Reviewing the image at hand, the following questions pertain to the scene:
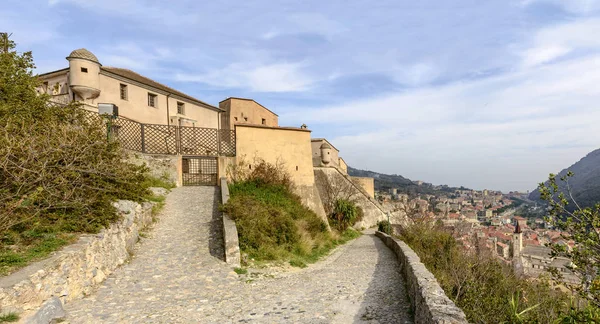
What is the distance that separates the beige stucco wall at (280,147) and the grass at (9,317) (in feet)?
35.6

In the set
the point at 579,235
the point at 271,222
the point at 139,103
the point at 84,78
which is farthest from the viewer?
the point at 139,103

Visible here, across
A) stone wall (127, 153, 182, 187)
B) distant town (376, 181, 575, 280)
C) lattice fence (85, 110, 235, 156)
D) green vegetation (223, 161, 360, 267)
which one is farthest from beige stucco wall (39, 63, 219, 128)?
distant town (376, 181, 575, 280)

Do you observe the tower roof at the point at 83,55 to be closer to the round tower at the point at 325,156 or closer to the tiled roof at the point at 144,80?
the tiled roof at the point at 144,80

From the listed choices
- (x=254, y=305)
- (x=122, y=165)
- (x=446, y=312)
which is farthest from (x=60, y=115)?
(x=446, y=312)

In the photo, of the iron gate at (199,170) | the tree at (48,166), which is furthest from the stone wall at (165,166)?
the tree at (48,166)

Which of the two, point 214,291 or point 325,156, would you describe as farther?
point 325,156

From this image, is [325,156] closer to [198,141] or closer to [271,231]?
[198,141]

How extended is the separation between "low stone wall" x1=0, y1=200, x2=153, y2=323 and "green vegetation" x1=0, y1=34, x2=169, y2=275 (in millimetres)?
266

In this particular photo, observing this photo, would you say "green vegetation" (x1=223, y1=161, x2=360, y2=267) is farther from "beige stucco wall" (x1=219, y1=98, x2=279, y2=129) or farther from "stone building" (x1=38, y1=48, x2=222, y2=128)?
"beige stucco wall" (x1=219, y1=98, x2=279, y2=129)

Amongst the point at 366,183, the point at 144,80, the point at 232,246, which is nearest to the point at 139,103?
the point at 144,80

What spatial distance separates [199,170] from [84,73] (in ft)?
28.0

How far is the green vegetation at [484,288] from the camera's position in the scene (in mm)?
5603

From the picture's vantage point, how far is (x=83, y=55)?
15.3 meters

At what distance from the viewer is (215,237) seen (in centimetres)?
845
